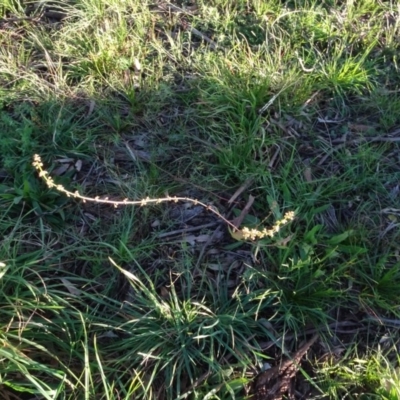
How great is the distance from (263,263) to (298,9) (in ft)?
5.23

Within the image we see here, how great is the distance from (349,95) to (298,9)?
0.64 m

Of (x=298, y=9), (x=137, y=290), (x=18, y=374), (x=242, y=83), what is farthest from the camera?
(x=298, y=9)

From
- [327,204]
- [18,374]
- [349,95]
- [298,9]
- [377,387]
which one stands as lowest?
[18,374]

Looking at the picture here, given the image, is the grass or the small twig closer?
the grass

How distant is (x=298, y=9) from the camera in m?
3.19

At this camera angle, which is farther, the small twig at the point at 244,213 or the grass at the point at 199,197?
the small twig at the point at 244,213

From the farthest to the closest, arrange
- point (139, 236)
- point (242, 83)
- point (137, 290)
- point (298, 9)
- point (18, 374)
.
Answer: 1. point (298, 9)
2. point (242, 83)
3. point (139, 236)
4. point (137, 290)
5. point (18, 374)

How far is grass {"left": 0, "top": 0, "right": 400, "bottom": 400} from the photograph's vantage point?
7.20 feet

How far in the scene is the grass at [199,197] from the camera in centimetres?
219

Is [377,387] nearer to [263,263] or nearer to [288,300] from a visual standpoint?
[288,300]

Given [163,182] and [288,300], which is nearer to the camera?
[288,300]

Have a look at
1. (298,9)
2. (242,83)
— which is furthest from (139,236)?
(298,9)

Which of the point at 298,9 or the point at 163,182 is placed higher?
the point at 298,9

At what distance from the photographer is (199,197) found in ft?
8.66
